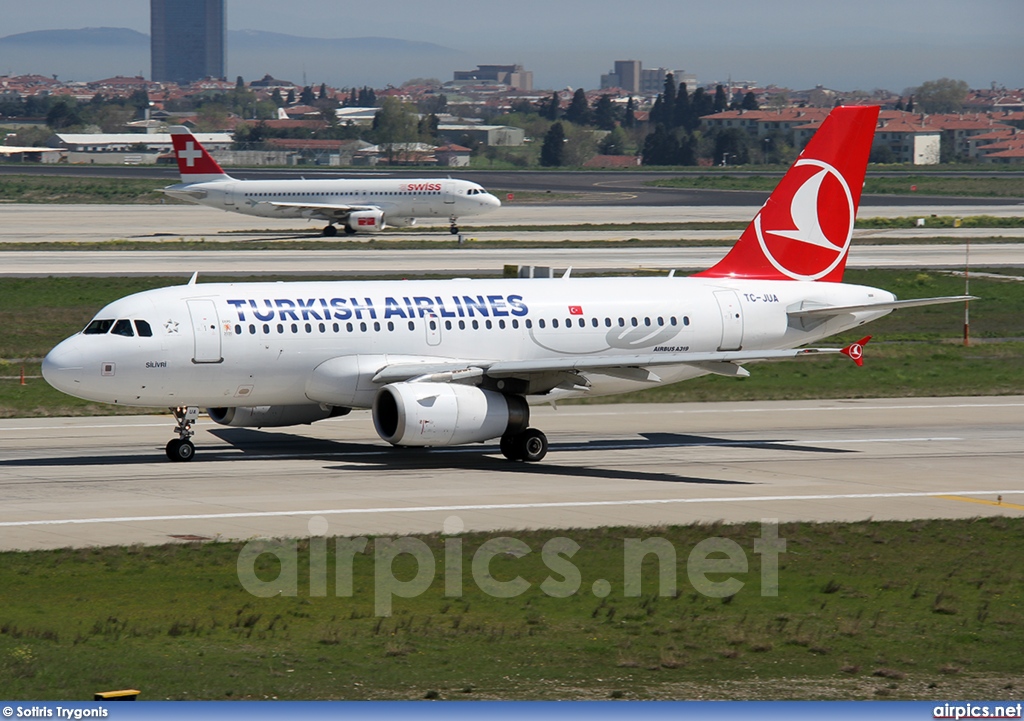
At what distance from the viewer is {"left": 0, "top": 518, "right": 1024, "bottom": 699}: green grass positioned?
17.1 metres

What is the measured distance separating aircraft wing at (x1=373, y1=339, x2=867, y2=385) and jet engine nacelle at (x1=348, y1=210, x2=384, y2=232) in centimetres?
7223

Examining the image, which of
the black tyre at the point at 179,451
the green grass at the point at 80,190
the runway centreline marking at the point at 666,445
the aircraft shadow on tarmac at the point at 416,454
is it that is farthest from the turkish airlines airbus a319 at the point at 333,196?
the black tyre at the point at 179,451

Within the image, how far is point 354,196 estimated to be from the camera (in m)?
109

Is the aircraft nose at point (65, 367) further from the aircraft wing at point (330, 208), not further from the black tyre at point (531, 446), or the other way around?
the aircraft wing at point (330, 208)

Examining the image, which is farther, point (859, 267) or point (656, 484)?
point (859, 267)

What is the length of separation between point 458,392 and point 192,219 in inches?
3831

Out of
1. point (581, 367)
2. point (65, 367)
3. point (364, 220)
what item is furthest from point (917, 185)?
point (65, 367)

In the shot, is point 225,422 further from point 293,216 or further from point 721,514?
point 293,216

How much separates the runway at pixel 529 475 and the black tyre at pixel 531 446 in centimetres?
34

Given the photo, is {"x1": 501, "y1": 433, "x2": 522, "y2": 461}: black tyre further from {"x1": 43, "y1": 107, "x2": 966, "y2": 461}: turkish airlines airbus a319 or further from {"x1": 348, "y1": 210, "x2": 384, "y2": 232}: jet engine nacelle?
{"x1": 348, "y1": 210, "x2": 384, "y2": 232}: jet engine nacelle

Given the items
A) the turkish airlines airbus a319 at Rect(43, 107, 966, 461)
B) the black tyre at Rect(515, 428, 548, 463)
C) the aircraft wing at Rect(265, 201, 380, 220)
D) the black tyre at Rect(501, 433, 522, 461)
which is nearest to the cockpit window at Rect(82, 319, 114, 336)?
the turkish airlines airbus a319 at Rect(43, 107, 966, 461)

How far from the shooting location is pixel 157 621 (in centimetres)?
1995

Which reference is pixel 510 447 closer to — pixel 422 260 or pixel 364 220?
pixel 422 260

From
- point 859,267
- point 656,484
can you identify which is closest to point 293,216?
point 859,267
